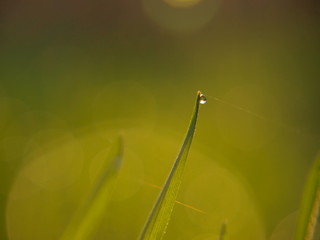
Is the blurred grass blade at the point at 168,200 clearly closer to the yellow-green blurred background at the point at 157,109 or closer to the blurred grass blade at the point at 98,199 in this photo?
the blurred grass blade at the point at 98,199

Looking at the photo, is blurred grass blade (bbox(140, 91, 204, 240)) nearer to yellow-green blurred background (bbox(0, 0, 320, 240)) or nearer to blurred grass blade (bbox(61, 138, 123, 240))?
blurred grass blade (bbox(61, 138, 123, 240))

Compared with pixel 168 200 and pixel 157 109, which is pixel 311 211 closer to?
pixel 168 200

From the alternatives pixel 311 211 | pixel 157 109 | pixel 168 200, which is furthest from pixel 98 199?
pixel 157 109

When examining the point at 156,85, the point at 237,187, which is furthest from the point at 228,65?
the point at 237,187

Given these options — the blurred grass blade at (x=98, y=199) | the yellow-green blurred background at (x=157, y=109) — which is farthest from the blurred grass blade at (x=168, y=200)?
the yellow-green blurred background at (x=157, y=109)

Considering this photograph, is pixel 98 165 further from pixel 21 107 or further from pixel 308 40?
pixel 308 40

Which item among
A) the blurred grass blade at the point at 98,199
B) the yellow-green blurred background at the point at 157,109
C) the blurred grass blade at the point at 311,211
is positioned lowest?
the blurred grass blade at the point at 98,199
